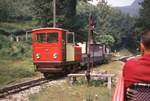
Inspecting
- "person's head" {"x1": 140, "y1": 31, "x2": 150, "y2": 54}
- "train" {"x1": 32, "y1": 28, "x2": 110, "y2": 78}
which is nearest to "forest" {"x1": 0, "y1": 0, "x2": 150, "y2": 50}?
"train" {"x1": 32, "y1": 28, "x2": 110, "y2": 78}

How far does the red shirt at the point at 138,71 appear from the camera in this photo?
17.5 feet

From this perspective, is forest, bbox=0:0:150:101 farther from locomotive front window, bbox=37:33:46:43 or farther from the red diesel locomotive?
locomotive front window, bbox=37:33:46:43

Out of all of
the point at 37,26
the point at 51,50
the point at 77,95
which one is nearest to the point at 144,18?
the point at 37,26

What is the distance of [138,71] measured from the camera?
5340mm

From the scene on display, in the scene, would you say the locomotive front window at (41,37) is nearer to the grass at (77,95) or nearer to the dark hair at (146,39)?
the grass at (77,95)

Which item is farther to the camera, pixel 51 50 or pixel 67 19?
pixel 67 19

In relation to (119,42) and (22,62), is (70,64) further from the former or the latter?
(119,42)

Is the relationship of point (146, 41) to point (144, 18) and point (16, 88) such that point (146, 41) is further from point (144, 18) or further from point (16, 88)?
point (144, 18)

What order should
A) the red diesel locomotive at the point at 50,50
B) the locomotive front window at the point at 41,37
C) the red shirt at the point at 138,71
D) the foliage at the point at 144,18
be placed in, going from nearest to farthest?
the red shirt at the point at 138,71 < the red diesel locomotive at the point at 50,50 < the locomotive front window at the point at 41,37 < the foliage at the point at 144,18

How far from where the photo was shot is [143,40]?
538 centimetres

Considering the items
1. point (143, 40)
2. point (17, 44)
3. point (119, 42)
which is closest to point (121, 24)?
point (119, 42)

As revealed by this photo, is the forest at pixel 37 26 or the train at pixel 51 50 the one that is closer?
the train at pixel 51 50

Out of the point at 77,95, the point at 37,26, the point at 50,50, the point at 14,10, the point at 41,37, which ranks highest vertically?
the point at 14,10

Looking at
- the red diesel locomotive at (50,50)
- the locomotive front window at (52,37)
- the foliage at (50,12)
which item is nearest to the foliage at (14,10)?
the foliage at (50,12)
